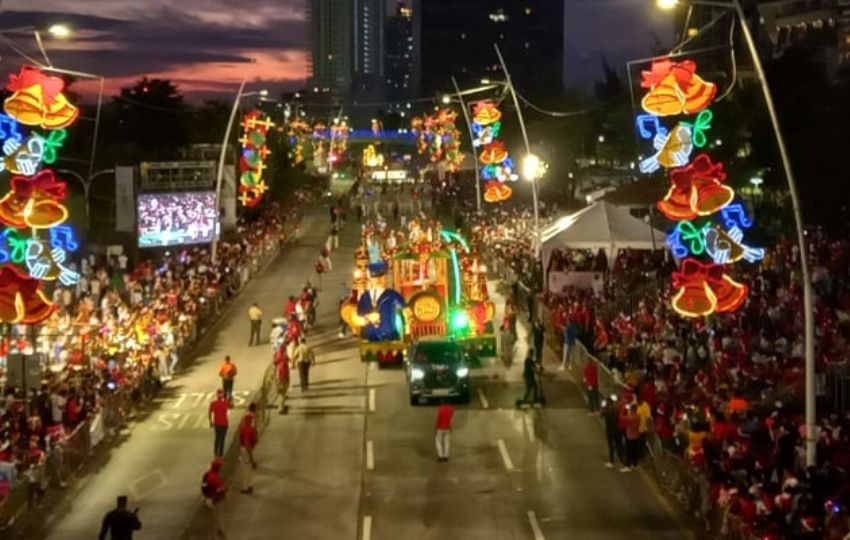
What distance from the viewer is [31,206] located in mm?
24766

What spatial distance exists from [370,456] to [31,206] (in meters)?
8.04

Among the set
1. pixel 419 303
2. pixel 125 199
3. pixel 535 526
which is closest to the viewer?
pixel 535 526

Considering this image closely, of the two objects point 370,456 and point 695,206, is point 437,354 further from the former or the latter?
point 695,206

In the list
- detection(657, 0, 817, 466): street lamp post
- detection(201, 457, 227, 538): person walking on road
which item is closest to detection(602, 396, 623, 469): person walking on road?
detection(657, 0, 817, 466): street lamp post

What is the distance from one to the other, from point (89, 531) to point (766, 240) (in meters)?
33.7

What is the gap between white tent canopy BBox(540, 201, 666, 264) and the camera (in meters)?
42.1

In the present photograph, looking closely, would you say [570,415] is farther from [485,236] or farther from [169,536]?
[485,236]

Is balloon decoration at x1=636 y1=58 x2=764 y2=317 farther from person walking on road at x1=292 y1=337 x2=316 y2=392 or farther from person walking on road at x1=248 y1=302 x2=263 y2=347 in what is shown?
person walking on road at x1=248 y1=302 x2=263 y2=347

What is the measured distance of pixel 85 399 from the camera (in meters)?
25.2

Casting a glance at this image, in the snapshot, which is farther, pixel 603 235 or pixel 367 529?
pixel 603 235

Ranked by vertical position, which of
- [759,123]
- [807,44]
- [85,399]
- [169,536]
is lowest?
[169,536]

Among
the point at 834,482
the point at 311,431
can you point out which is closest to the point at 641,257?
the point at 311,431

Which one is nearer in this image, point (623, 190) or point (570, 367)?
point (570, 367)

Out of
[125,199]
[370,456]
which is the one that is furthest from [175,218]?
[370,456]
